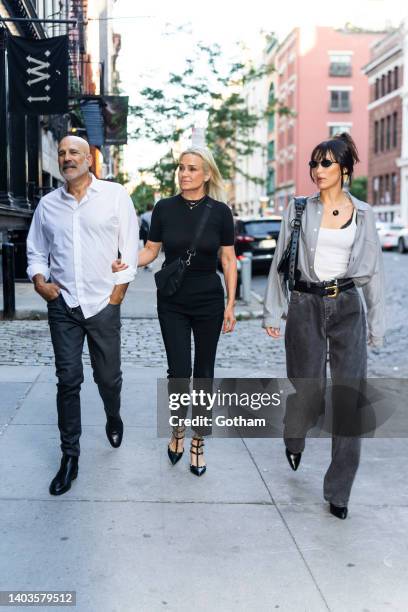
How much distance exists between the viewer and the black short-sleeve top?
4715mm

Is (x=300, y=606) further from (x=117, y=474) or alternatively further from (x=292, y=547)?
(x=117, y=474)

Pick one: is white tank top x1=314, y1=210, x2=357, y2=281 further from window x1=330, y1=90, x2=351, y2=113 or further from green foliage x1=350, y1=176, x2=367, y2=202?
window x1=330, y1=90, x2=351, y2=113

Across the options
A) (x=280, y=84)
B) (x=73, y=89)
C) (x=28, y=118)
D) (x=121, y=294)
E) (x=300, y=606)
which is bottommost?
(x=300, y=606)

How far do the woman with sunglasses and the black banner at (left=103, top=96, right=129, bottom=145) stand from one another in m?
20.3

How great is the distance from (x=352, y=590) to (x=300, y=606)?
0.27 meters

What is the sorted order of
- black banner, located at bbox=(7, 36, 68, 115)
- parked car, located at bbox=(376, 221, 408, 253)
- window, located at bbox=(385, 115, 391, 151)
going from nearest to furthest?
1. black banner, located at bbox=(7, 36, 68, 115)
2. parked car, located at bbox=(376, 221, 408, 253)
3. window, located at bbox=(385, 115, 391, 151)

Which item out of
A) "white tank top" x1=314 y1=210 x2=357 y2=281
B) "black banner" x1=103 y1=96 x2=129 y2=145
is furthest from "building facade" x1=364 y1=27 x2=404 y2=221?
"white tank top" x1=314 y1=210 x2=357 y2=281

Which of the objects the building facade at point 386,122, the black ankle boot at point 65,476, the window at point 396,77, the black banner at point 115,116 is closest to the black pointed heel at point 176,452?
the black ankle boot at point 65,476

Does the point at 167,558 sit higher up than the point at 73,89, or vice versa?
the point at 73,89

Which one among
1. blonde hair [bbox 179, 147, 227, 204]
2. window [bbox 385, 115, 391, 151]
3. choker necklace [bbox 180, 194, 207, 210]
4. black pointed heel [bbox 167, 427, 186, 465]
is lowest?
black pointed heel [bbox 167, 427, 186, 465]

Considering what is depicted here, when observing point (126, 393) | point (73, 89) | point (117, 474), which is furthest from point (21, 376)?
point (73, 89)

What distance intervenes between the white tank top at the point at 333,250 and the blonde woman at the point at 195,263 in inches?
27.0

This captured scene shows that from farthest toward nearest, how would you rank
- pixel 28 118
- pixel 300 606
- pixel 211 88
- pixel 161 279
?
1. pixel 211 88
2. pixel 28 118
3. pixel 161 279
4. pixel 300 606

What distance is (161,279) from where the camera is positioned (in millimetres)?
4707
